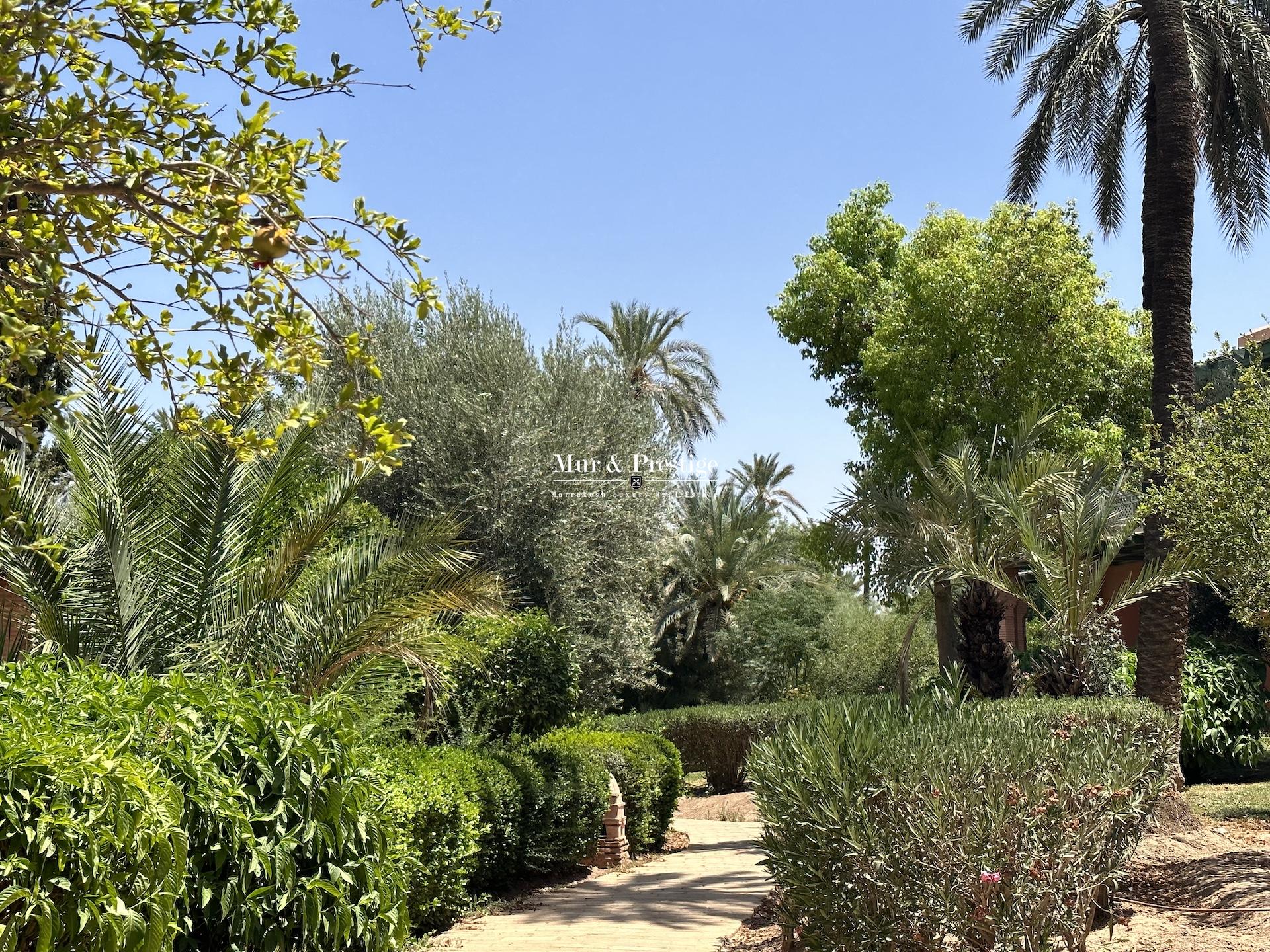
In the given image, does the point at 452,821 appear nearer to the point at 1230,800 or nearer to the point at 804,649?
the point at 1230,800

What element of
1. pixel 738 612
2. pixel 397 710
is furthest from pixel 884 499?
pixel 738 612

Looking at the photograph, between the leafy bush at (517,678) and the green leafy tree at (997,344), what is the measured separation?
5.86 meters

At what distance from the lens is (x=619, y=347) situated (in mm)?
30625

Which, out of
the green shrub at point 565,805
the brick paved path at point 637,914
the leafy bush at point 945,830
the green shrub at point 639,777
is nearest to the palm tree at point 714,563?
the green shrub at point 639,777

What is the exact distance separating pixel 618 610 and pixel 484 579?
9941mm

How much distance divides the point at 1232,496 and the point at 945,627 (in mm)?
8229

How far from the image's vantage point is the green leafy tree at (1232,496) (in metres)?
8.62

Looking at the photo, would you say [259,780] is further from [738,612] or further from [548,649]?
[738,612]

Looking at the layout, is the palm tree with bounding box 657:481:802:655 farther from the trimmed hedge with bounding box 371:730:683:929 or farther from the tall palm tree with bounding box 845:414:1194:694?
the trimmed hedge with bounding box 371:730:683:929

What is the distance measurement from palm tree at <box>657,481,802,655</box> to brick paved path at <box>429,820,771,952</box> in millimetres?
17591

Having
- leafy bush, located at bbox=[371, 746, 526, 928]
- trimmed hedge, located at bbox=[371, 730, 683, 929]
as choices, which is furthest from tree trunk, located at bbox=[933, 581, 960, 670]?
leafy bush, located at bbox=[371, 746, 526, 928]

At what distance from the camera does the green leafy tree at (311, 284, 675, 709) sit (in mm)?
16875

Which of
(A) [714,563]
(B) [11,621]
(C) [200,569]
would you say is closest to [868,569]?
(C) [200,569]

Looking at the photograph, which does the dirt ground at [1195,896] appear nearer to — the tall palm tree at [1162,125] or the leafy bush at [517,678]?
the tall palm tree at [1162,125]
